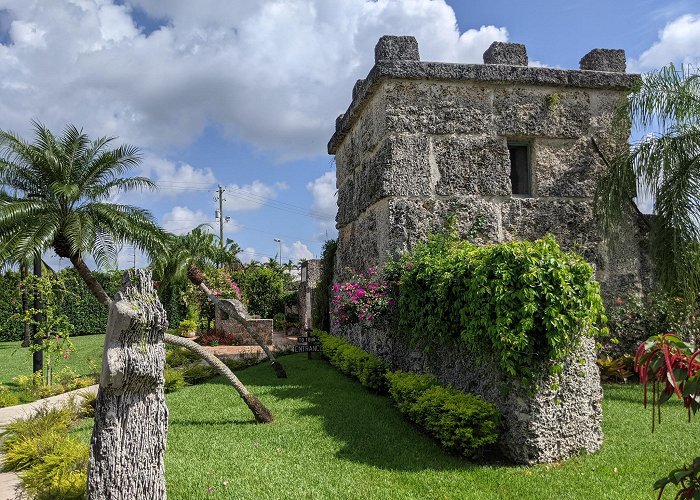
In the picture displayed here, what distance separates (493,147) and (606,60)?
2459 mm

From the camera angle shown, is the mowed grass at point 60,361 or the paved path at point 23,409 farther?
the mowed grass at point 60,361

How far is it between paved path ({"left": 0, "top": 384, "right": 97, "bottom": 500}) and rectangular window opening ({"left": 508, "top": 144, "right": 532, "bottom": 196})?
728 centimetres

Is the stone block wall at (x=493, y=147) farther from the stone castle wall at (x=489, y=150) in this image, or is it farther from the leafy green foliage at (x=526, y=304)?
the leafy green foliage at (x=526, y=304)

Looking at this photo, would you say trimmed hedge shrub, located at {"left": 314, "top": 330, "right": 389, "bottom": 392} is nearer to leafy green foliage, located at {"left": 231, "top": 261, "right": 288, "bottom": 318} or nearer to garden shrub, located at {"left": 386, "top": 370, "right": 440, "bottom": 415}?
garden shrub, located at {"left": 386, "top": 370, "right": 440, "bottom": 415}

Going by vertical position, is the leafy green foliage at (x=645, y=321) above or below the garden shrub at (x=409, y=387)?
above

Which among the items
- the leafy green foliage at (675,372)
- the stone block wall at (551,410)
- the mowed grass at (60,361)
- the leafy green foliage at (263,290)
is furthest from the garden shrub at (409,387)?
the leafy green foliage at (263,290)

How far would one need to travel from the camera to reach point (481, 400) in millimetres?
5375

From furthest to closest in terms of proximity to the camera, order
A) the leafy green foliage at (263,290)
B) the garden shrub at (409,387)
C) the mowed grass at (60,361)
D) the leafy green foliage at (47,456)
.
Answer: the leafy green foliage at (263,290) < the mowed grass at (60,361) < the garden shrub at (409,387) < the leafy green foliage at (47,456)

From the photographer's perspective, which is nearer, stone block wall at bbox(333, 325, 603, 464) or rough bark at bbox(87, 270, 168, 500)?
rough bark at bbox(87, 270, 168, 500)

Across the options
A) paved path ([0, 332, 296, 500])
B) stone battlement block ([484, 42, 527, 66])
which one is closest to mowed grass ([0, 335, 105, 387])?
paved path ([0, 332, 296, 500])

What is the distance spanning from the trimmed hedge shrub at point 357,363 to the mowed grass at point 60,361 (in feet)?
17.8

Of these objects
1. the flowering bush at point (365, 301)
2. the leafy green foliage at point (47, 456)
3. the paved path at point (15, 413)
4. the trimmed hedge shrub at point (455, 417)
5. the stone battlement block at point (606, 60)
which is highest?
the stone battlement block at point (606, 60)

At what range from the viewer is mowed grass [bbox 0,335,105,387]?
13.5m

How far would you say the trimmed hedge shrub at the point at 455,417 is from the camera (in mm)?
5020
